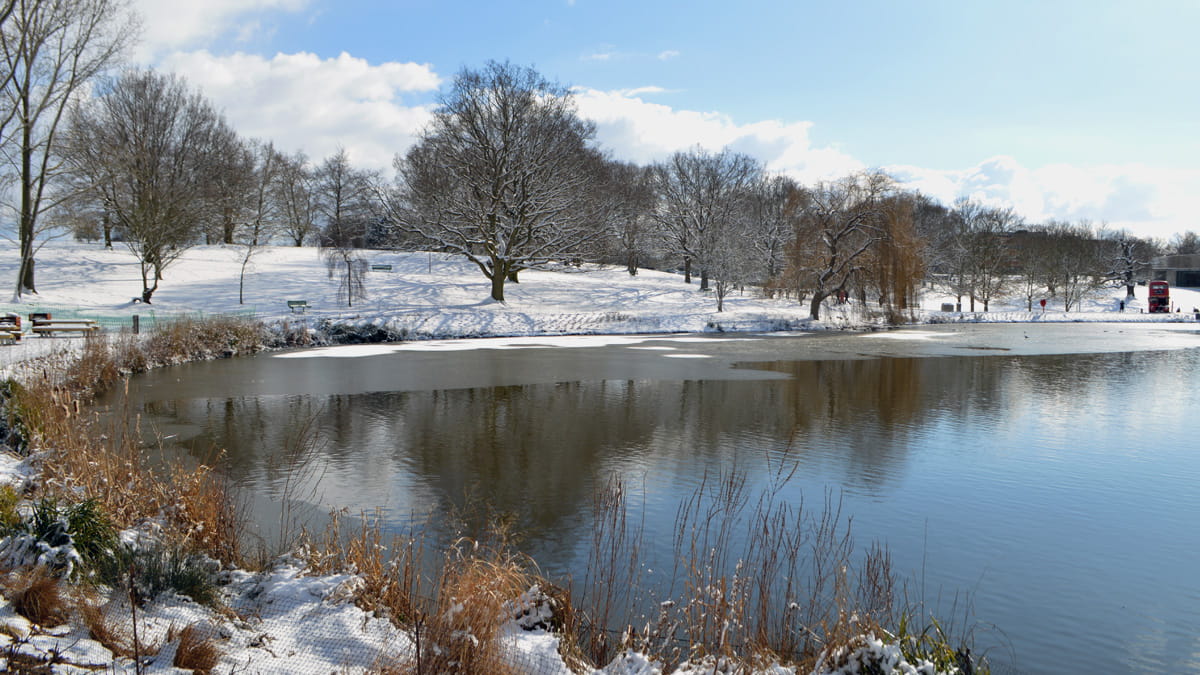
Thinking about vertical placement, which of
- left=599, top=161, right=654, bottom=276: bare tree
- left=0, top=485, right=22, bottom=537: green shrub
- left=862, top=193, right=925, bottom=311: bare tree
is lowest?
left=0, top=485, right=22, bottom=537: green shrub

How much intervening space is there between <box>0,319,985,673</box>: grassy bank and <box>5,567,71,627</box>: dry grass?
12 millimetres

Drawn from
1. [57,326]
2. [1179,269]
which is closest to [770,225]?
[57,326]

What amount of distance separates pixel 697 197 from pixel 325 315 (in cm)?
2793

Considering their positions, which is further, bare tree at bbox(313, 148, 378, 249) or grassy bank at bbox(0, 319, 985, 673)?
bare tree at bbox(313, 148, 378, 249)

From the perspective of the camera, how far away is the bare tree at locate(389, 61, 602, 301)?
36656mm

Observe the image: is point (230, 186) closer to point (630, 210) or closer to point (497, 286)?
point (497, 286)

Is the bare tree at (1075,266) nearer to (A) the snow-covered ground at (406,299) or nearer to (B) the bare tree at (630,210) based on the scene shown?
(A) the snow-covered ground at (406,299)

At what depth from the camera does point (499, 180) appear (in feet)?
120

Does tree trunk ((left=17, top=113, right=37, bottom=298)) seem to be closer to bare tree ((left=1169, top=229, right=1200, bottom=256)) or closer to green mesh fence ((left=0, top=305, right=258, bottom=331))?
green mesh fence ((left=0, top=305, right=258, bottom=331))

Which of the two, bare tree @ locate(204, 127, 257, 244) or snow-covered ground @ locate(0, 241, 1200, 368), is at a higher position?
bare tree @ locate(204, 127, 257, 244)

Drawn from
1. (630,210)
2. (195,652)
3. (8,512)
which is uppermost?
(630,210)

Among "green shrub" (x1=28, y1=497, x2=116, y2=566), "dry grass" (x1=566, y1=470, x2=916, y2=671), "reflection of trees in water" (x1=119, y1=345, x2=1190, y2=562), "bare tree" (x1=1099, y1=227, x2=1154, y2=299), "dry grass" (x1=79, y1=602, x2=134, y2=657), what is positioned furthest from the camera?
"bare tree" (x1=1099, y1=227, x2=1154, y2=299)

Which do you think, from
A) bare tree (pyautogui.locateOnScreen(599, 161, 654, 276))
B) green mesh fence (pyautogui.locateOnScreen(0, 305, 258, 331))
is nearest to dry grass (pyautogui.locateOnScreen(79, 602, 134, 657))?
green mesh fence (pyautogui.locateOnScreen(0, 305, 258, 331))

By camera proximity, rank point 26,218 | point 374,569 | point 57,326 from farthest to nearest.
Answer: point 26,218 → point 57,326 → point 374,569
